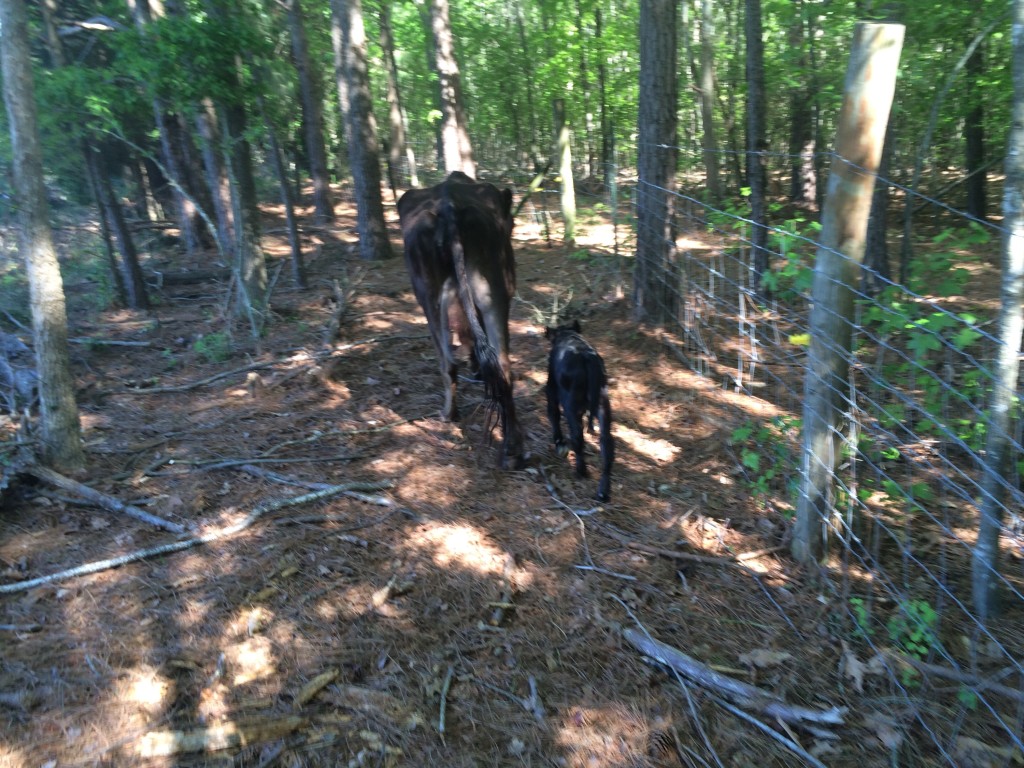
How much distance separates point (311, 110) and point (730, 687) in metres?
14.2

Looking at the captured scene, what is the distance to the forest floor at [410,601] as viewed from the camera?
109 inches

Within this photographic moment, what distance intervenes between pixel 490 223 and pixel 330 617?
347cm

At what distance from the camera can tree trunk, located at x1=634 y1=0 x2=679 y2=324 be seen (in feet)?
21.9

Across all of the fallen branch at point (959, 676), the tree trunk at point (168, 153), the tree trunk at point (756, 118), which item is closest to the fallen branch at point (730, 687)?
the fallen branch at point (959, 676)

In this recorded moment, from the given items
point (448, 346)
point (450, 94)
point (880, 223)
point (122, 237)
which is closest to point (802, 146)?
point (880, 223)

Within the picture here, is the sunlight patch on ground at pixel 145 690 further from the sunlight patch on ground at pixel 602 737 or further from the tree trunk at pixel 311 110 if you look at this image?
the tree trunk at pixel 311 110

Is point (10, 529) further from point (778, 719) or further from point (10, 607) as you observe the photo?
point (778, 719)

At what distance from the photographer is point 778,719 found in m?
2.75

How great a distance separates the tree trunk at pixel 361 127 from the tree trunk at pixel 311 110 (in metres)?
1.46

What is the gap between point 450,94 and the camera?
11.4 m

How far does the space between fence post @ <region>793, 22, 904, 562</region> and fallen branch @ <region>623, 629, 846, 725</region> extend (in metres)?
1.02

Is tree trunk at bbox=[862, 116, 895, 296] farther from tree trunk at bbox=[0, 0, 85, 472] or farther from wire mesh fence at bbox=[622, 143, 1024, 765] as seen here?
tree trunk at bbox=[0, 0, 85, 472]

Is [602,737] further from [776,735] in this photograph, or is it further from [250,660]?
[250,660]

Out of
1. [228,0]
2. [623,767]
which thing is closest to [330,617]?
[623,767]
